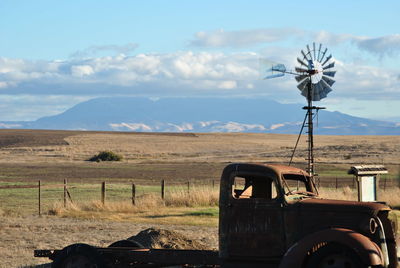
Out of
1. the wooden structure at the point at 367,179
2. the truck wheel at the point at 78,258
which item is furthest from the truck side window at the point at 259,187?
the wooden structure at the point at 367,179

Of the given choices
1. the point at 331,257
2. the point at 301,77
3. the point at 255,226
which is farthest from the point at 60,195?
the point at 331,257

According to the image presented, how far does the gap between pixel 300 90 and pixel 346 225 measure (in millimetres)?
17333

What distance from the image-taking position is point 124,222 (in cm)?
2550

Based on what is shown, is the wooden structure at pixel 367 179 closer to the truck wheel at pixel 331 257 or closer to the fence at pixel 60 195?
the truck wheel at pixel 331 257

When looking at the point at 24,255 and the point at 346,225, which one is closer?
the point at 346,225

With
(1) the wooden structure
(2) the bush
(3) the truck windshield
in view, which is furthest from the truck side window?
(2) the bush

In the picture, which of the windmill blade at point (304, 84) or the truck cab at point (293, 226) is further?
the windmill blade at point (304, 84)

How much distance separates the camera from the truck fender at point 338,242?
9523mm

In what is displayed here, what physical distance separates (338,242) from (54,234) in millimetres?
13404

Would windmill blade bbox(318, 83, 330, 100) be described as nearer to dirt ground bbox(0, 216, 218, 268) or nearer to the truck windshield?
dirt ground bbox(0, 216, 218, 268)

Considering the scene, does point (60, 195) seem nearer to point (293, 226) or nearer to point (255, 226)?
point (255, 226)

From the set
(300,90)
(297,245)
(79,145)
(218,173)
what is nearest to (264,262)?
(297,245)

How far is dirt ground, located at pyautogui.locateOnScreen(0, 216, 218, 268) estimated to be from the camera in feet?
57.3

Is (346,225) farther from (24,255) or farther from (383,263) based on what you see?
(24,255)
